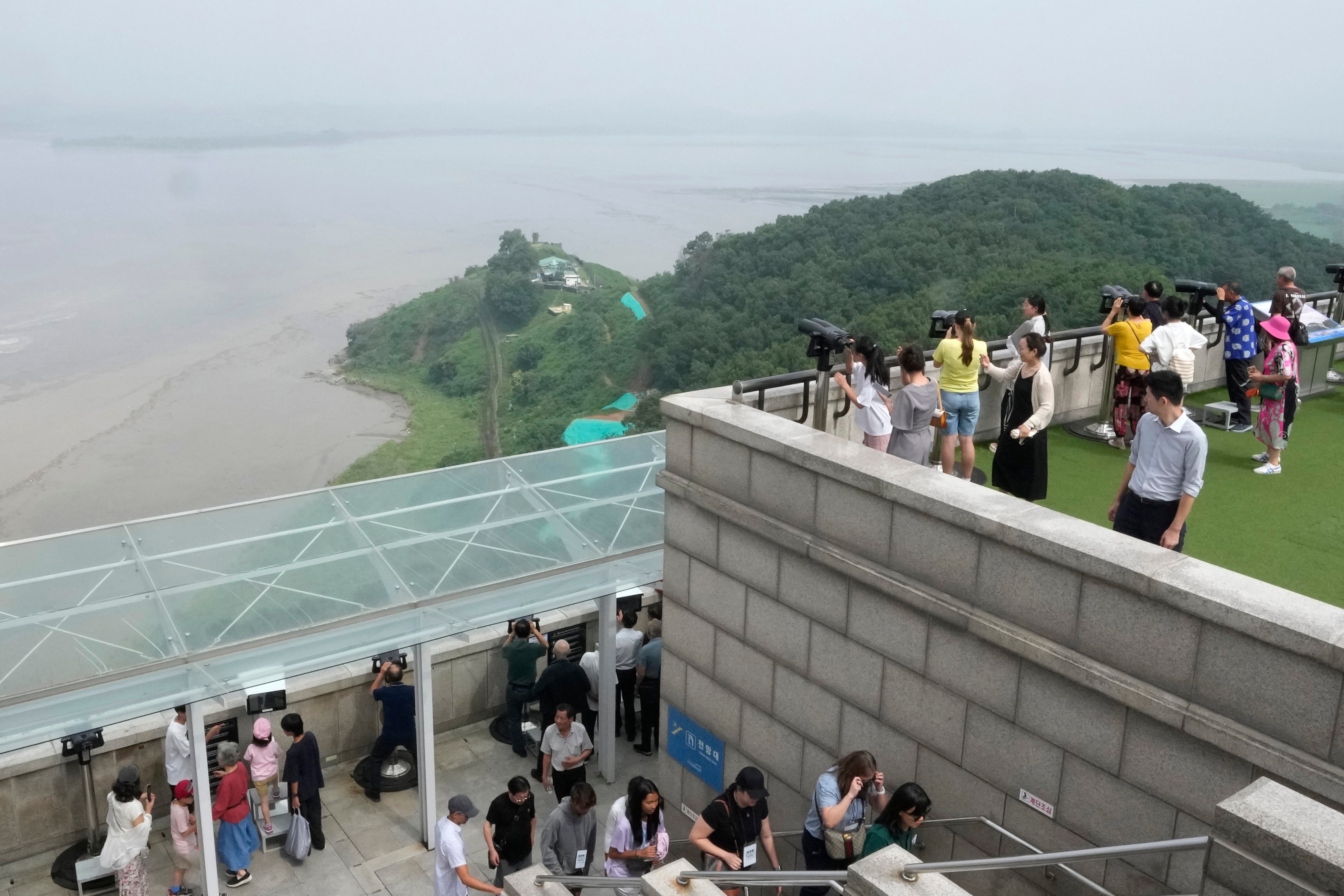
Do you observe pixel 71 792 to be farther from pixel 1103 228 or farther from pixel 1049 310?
pixel 1103 228

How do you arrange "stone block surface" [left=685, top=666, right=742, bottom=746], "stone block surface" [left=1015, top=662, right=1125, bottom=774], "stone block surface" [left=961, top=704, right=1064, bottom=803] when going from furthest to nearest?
"stone block surface" [left=685, top=666, right=742, bottom=746] → "stone block surface" [left=961, top=704, right=1064, bottom=803] → "stone block surface" [left=1015, top=662, right=1125, bottom=774]

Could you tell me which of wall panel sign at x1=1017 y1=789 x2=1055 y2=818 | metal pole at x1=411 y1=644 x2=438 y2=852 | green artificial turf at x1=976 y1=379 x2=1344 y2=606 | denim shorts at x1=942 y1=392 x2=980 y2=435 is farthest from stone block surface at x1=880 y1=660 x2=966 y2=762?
metal pole at x1=411 y1=644 x2=438 y2=852

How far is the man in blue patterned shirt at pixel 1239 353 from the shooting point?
10961 millimetres

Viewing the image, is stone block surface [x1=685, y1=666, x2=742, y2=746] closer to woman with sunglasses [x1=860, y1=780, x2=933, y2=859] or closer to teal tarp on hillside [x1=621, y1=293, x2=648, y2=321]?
woman with sunglasses [x1=860, y1=780, x2=933, y2=859]

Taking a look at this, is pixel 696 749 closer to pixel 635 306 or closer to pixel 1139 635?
pixel 1139 635

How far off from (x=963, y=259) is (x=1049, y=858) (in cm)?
4174

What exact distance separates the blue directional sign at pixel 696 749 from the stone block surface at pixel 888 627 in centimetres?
208

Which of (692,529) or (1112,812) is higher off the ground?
(692,529)

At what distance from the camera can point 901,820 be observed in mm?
6422

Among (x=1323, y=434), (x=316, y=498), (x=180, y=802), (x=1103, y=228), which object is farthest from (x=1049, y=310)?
(x=180, y=802)

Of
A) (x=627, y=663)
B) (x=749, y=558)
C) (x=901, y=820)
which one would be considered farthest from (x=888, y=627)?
(x=627, y=663)

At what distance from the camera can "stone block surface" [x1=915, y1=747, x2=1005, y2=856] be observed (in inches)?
257

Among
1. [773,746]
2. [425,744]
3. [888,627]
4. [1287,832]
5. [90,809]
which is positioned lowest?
[90,809]

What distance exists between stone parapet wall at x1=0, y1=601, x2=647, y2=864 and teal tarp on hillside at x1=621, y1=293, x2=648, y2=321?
61.9 m
